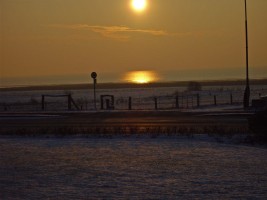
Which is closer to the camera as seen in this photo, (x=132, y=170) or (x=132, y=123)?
(x=132, y=170)

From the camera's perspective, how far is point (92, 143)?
18578 millimetres

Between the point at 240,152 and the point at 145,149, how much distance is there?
274cm

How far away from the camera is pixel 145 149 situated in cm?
1689

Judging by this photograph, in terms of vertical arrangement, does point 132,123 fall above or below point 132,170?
above

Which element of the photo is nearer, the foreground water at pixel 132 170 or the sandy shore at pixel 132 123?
the foreground water at pixel 132 170

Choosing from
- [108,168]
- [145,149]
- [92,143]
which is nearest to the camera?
[108,168]

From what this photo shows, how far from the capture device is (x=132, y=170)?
13508mm

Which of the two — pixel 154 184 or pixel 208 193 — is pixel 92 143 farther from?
pixel 208 193

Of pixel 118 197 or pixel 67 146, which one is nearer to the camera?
pixel 118 197

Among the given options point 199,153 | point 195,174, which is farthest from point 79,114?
point 195,174

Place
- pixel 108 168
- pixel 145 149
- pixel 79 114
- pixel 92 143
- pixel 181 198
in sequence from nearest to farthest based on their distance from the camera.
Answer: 1. pixel 181 198
2. pixel 108 168
3. pixel 145 149
4. pixel 92 143
5. pixel 79 114

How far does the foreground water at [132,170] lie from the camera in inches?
439

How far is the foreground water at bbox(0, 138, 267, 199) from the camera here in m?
11.1

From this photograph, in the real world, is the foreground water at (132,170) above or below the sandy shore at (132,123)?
below
